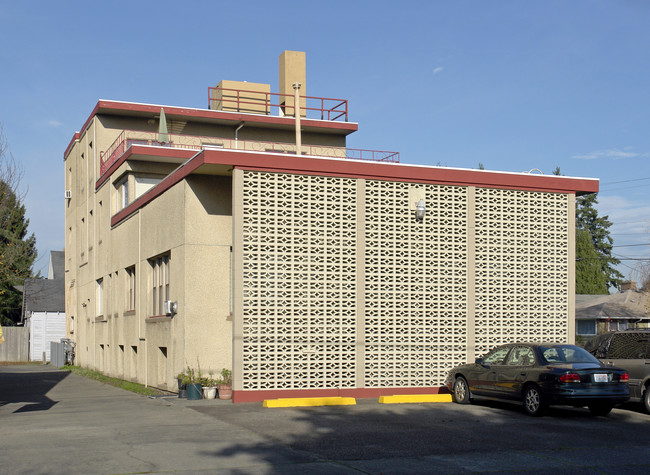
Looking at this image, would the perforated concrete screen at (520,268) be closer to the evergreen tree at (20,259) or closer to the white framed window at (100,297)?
the white framed window at (100,297)

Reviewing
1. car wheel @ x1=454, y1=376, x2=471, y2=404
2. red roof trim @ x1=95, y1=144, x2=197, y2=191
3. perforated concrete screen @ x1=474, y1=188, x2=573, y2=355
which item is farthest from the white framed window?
car wheel @ x1=454, y1=376, x2=471, y2=404

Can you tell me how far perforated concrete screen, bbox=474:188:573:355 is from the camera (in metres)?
20.2

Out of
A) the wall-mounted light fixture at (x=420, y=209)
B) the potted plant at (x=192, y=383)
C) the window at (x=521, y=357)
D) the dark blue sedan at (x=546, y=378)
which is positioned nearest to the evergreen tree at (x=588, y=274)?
the wall-mounted light fixture at (x=420, y=209)

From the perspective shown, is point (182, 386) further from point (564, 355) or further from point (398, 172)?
point (564, 355)

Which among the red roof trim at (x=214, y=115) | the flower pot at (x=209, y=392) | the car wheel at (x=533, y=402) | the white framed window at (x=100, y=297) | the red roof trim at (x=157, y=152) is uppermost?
the red roof trim at (x=214, y=115)

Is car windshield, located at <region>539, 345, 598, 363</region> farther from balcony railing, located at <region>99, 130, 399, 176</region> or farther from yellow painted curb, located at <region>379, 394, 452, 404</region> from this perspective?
balcony railing, located at <region>99, 130, 399, 176</region>

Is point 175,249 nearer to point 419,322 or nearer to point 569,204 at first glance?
point 419,322

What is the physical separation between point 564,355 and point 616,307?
3372cm

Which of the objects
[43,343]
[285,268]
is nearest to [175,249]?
[285,268]

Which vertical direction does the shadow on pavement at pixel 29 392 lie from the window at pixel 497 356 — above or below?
below

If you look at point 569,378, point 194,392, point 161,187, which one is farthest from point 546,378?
point 161,187

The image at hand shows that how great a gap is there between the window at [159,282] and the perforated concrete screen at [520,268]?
909cm

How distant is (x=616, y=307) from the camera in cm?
4666

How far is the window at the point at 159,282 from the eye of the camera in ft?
74.1
